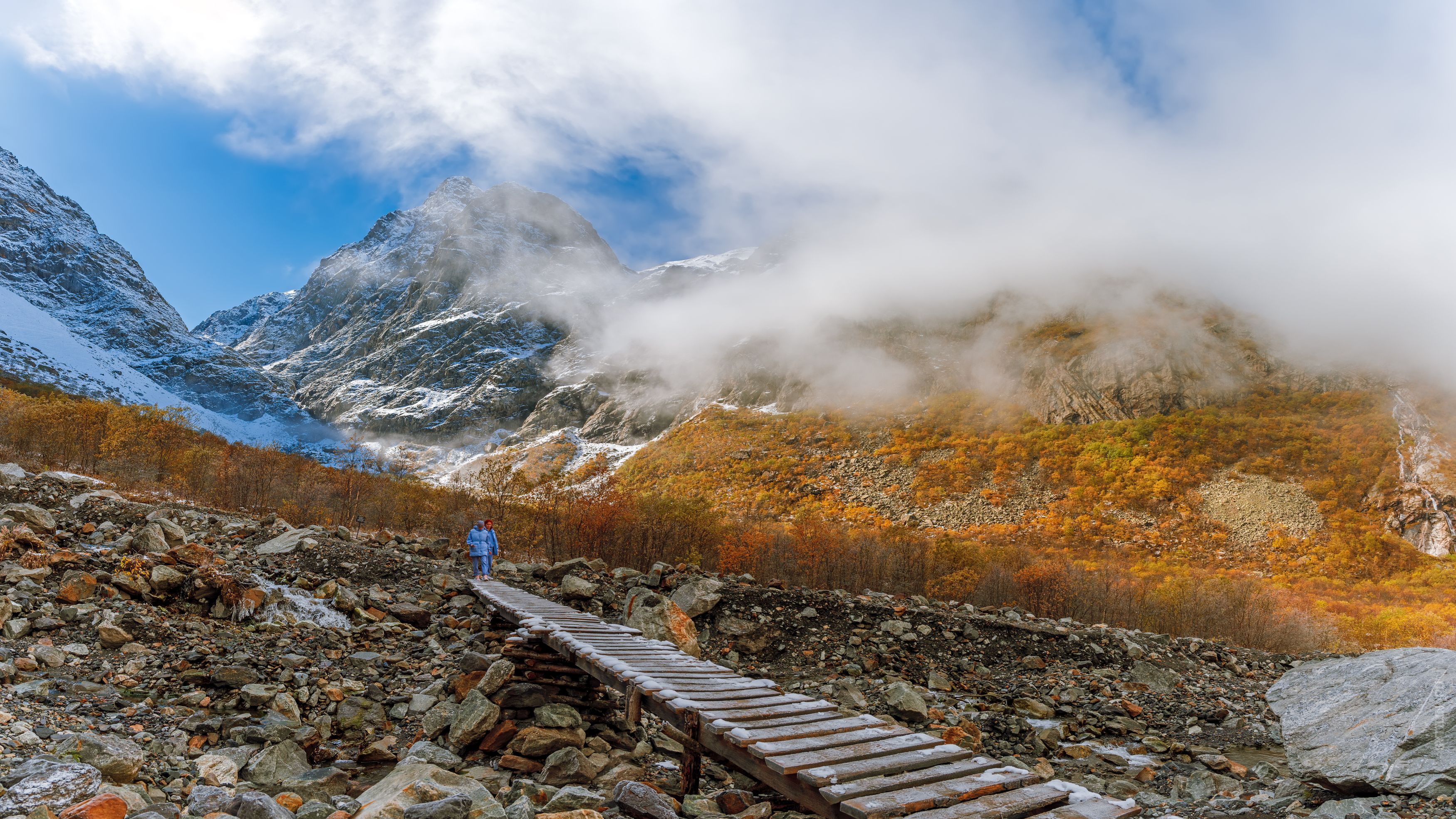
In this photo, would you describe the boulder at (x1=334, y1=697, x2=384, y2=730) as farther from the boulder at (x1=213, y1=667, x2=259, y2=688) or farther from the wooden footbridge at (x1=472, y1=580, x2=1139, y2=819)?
the wooden footbridge at (x1=472, y1=580, x2=1139, y2=819)

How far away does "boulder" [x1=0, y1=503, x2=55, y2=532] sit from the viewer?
959 cm

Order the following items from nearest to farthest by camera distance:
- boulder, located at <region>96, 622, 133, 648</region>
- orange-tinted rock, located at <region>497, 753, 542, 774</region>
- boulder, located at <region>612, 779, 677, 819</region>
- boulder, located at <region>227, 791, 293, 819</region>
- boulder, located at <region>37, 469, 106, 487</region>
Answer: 1. boulder, located at <region>227, 791, 293, 819</region>
2. boulder, located at <region>612, 779, 677, 819</region>
3. orange-tinted rock, located at <region>497, 753, 542, 774</region>
4. boulder, located at <region>96, 622, 133, 648</region>
5. boulder, located at <region>37, 469, 106, 487</region>

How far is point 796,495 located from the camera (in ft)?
188

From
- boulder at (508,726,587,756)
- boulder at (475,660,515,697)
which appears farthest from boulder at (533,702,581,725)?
boulder at (475,660,515,697)

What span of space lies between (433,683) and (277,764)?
2.74m

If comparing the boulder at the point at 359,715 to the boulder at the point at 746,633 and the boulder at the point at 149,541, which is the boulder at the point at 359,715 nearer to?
the boulder at the point at 149,541

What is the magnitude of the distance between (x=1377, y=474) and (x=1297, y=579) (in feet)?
54.6

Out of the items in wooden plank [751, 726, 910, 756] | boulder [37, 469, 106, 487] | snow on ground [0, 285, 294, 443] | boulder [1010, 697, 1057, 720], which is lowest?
boulder [1010, 697, 1057, 720]

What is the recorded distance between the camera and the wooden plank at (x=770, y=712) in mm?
4941

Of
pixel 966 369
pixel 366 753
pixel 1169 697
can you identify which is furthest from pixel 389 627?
pixel 966 369

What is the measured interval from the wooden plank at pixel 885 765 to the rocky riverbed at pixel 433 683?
1.47 metres

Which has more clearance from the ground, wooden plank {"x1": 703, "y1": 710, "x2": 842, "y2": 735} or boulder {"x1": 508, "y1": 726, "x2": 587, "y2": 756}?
wooden plank {"x1": 703, "y1": 710, "x2": 842, "y2": 735}

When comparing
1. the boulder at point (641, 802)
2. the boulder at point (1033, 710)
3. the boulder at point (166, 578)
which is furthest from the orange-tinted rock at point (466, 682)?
the boulder at point (1033, 710)

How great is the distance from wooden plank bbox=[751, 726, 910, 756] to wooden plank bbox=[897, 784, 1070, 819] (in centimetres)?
95
